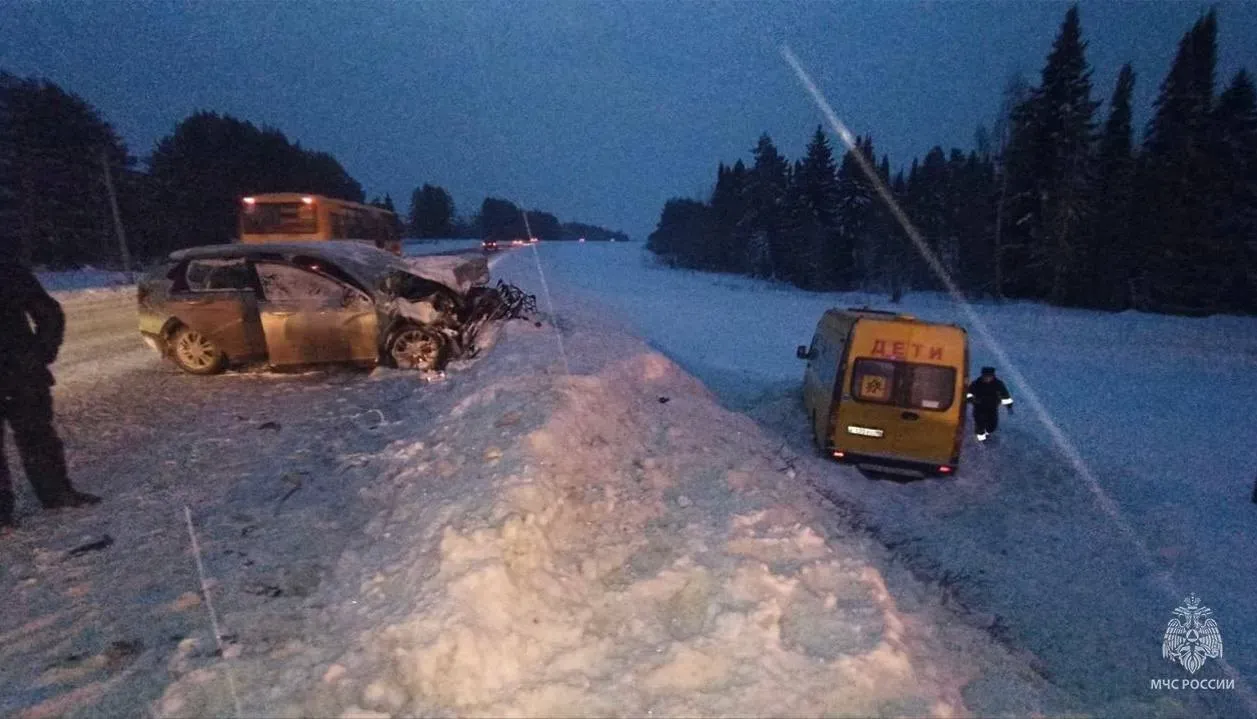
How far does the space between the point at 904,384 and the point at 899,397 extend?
19 centimetres

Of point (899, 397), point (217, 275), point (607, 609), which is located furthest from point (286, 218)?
point (607, 609)

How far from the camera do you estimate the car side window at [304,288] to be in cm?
845

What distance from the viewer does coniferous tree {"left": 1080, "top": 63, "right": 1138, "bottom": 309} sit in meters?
30.6

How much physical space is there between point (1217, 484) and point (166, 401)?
581 inches

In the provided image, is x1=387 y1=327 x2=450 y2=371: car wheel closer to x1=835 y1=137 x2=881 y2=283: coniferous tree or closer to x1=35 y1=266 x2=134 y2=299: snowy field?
x1=35 y1=266 x2=134 y2=299: snowy field

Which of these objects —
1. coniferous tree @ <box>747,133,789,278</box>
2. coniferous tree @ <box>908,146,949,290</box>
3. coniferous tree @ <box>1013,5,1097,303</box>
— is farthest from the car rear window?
coniferous tree @ <box>747,133,789,278</box>

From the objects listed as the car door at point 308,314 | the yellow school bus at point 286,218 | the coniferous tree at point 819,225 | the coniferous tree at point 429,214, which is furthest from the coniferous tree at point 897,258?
the coniferous tree at point 429,214

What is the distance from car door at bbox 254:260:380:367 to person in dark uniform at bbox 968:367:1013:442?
31.0 ft

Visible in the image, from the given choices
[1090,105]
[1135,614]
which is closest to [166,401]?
[1135,614]

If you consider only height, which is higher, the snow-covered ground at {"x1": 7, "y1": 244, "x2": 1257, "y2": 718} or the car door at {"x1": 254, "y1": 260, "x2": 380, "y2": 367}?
the car door at {"x1": 254, "y1": 260, "x2": 380, "y2": 367}

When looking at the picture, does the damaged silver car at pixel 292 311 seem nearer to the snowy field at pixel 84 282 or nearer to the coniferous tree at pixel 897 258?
the snowy field at pixel 84 282

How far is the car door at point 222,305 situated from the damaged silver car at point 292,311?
1 centimetres

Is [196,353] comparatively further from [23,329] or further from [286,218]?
[286,218]

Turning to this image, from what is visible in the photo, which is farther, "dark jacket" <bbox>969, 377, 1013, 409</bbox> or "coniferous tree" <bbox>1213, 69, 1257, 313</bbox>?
"coniferous tree" <bbox>1213, 69, 1257, 313</bbox>
